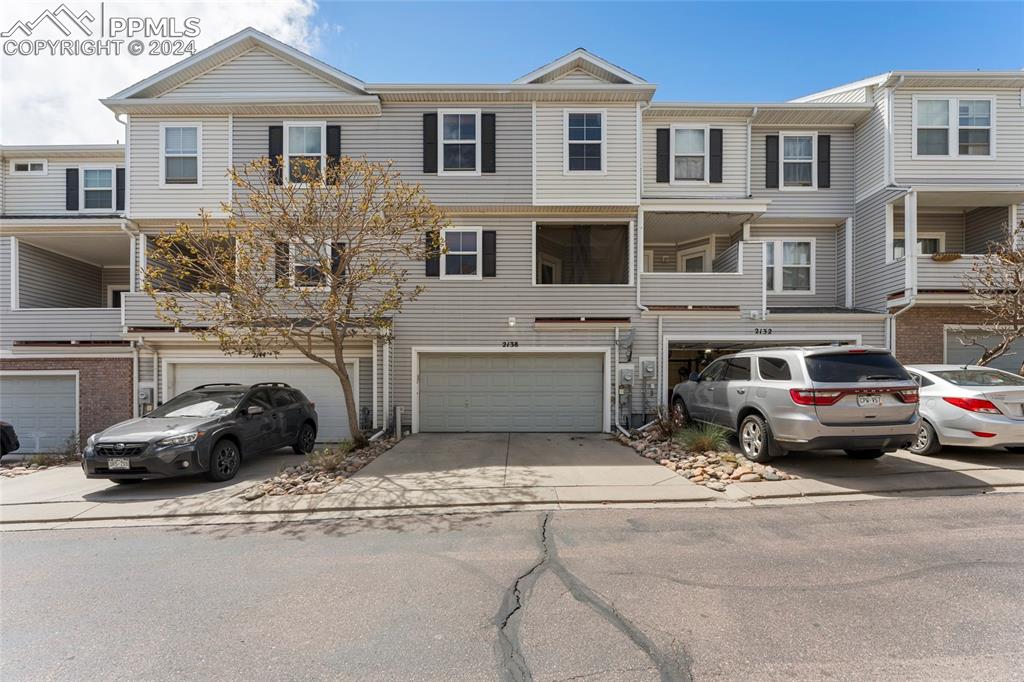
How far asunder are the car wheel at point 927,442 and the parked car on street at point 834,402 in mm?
1147

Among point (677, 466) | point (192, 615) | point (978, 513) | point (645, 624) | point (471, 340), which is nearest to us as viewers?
point (645, 624)

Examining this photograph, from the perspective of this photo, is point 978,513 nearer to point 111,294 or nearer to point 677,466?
point 677,466

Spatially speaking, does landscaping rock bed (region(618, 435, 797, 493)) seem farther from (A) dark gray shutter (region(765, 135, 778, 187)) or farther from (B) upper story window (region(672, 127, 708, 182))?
(A) dark gray shutter (region(765, 135, 778, 187))

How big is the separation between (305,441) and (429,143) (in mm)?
7638

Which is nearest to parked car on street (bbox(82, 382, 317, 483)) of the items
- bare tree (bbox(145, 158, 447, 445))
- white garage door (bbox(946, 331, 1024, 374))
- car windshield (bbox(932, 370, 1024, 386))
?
bare tree (bbox(145, 158, 447, 445))

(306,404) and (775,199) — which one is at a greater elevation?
(775,199)

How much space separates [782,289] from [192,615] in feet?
47.1

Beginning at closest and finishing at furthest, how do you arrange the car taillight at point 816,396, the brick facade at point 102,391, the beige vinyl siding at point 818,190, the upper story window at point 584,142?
1. the car taillight at point 816,396
2. the upper story window at point 584,142
3. the brick facade at point 102,391
4. the beige vinyl siding at point 818,190

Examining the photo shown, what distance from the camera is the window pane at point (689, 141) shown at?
1230 centimetres

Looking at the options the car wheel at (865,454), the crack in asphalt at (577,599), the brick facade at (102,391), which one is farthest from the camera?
the brick facade at (102,391)

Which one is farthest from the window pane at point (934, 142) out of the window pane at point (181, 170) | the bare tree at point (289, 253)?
the window pane at point (181, 170)

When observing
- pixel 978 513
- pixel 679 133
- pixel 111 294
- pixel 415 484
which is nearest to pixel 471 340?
pixel 415 484

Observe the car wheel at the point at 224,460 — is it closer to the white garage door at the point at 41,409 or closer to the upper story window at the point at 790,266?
the white garage door at the point at 41,409

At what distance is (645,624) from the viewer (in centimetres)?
321
